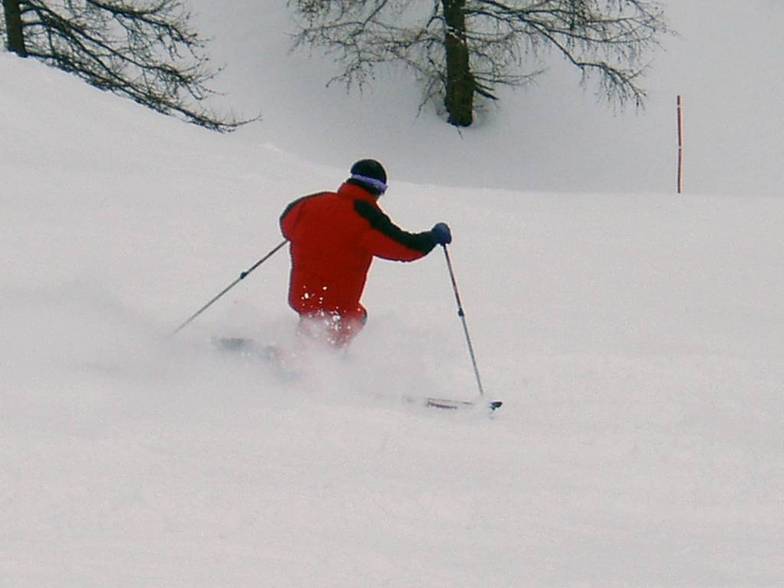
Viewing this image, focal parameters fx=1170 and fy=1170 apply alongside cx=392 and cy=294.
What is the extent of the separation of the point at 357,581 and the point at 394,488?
1.04 metres

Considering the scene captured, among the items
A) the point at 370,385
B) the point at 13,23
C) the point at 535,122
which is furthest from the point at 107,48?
the point at 370,385

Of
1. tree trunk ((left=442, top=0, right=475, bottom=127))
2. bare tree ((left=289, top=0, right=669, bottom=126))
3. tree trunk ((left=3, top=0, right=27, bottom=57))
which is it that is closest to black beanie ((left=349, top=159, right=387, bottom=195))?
tree trunk ((left=3, top=0, right=27, bottom=57))

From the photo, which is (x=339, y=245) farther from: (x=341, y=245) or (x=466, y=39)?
(x=466, y=39)

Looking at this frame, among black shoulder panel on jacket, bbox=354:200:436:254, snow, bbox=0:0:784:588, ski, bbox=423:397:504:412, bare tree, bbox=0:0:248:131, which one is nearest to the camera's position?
snow, bbox=0:0:784:588

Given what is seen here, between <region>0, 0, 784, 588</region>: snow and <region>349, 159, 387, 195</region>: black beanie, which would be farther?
<region>349, 159, 387, 195</region>: black beanie

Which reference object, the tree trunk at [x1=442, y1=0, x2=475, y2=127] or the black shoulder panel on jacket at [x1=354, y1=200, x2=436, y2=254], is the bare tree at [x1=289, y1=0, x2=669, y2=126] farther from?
the black shoulder panel on jacket at [x1=354, y1=200, x2=436, y2=254]

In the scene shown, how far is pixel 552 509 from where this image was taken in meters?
4.61

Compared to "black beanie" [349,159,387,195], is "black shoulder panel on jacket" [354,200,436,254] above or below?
below

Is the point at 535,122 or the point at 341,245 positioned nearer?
the point at 341,245

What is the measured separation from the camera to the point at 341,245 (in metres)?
6.53

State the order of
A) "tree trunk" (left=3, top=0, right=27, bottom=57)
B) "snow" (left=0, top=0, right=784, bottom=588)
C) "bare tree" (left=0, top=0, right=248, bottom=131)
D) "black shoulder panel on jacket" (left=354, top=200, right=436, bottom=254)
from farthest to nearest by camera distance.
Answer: "bare tree" (left=0, top=0, right=248, bottom=131)
"tree trunk" (left=3, top=0, right=27, bottom=57)
"black shoulder panel on jacket" (left=354, top=200, right=436, bottom=254)
"snow" (left=0, top=0, right=784, bottom=588)

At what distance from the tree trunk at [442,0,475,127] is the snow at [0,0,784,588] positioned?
7.49 meters

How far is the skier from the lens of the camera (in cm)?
644

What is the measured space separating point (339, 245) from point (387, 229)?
0.30 meters
